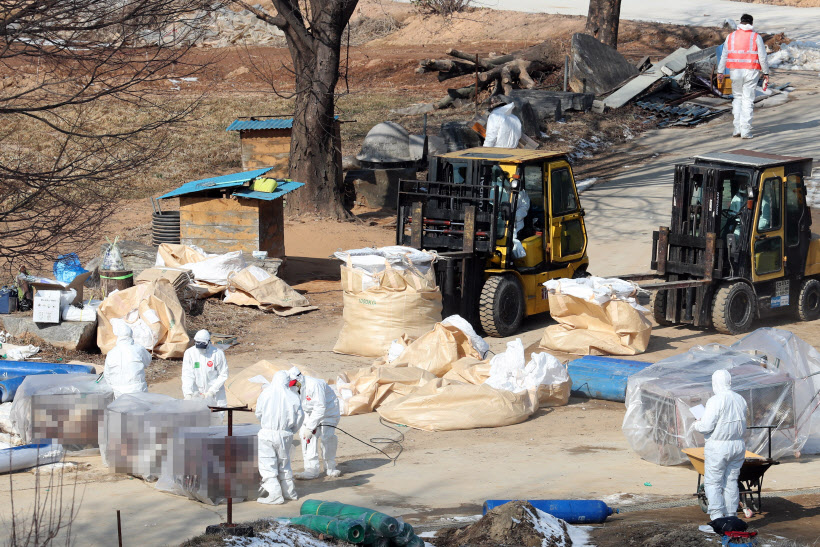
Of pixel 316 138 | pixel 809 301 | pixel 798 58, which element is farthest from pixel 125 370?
pixel 798 58

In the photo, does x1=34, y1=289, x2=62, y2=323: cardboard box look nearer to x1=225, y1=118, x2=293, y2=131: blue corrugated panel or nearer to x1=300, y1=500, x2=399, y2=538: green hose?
x1=300, y1=500, x2=399, y2=538: green hose

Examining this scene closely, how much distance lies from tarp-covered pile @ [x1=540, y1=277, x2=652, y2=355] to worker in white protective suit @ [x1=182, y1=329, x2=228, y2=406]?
13.2ft

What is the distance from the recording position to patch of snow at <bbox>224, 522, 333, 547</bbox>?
5.74m

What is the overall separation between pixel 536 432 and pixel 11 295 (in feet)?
21.7

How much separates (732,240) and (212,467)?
289 inches

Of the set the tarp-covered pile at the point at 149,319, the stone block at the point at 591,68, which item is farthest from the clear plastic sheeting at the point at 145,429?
the stone block at the point at 591,68

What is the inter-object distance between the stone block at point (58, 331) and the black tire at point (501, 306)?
174 inches

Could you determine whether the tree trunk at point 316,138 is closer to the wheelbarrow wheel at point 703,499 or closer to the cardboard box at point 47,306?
the cardboard box at point 47,306

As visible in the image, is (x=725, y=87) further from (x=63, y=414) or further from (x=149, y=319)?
(x=63, y=414)

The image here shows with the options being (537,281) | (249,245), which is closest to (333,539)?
(537,281)

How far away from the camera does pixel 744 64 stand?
63.3ft

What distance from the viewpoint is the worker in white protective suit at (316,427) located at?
7.90 metres

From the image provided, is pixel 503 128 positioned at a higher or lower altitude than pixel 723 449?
higher

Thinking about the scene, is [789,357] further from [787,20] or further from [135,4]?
[787,20]
